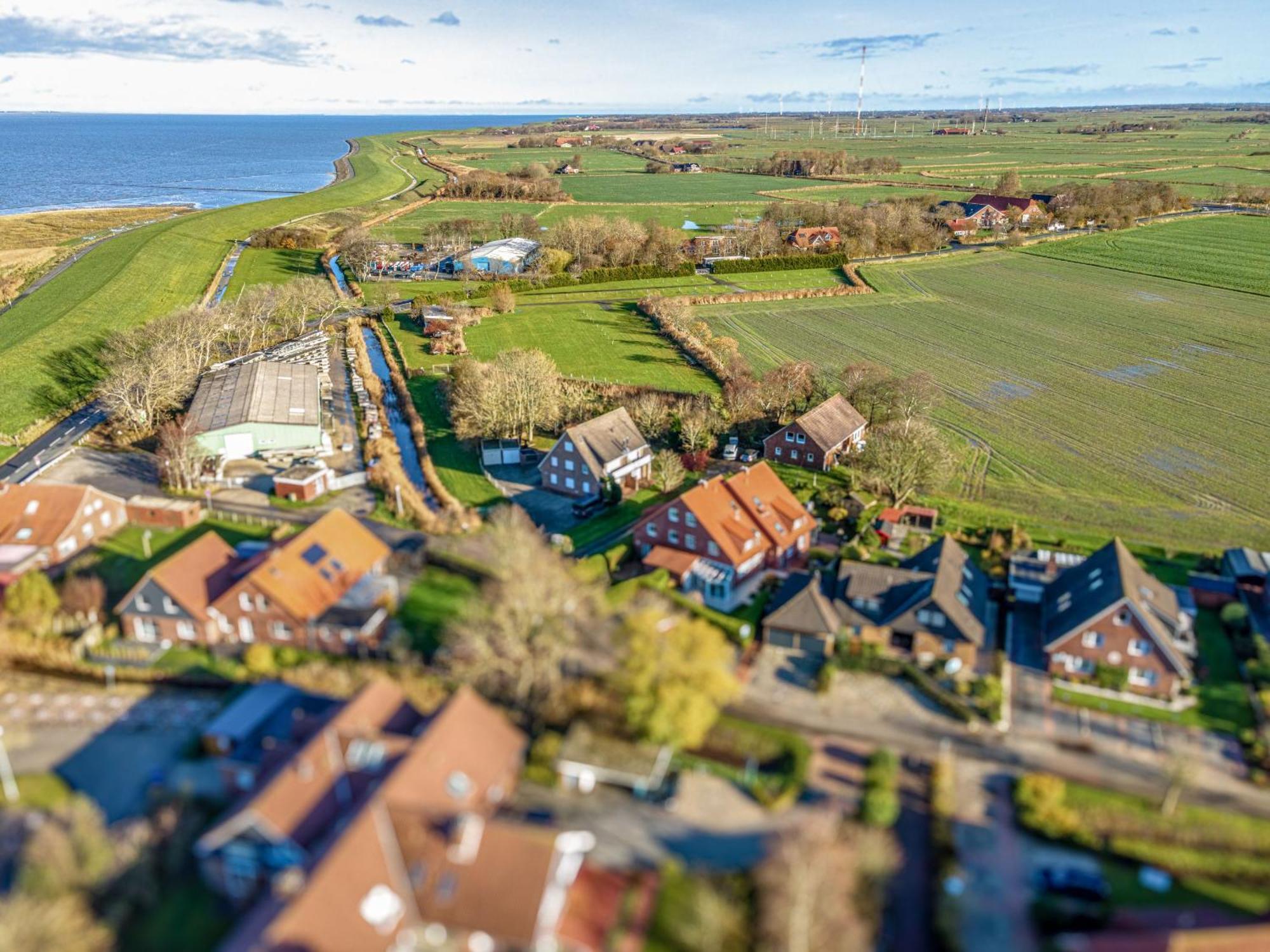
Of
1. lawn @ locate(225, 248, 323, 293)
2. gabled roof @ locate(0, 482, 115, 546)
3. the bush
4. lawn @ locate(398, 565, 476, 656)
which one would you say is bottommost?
lawn @ locate(225, 248, 323, 293)

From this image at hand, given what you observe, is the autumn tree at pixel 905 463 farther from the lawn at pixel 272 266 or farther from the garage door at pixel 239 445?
the lawn at pixel 272 266

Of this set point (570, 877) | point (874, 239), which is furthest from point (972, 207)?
point (570, 877)

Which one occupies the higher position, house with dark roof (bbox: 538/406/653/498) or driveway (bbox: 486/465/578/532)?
house with dark roof (bbox: 538/406/653/498)

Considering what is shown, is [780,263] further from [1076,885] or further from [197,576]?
[1076,885]

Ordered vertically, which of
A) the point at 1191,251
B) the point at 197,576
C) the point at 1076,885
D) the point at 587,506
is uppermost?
the point at 197,576

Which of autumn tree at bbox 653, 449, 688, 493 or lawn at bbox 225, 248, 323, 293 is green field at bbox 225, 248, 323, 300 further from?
autumn tree at bbox 653, 449, 688, 493

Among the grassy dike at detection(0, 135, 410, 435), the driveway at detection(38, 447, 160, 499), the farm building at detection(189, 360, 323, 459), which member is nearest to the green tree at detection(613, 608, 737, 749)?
the driveway at detection(38, 447, 160, 499)

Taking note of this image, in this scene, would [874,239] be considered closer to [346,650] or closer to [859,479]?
[859,479]

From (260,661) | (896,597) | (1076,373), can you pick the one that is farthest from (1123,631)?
(1076,373)
